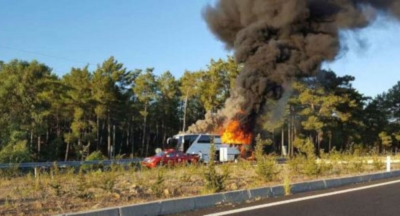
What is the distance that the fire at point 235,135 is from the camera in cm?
3517

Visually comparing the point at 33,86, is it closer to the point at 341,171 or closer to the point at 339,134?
the point at 341,171

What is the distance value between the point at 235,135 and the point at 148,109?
1007 inches

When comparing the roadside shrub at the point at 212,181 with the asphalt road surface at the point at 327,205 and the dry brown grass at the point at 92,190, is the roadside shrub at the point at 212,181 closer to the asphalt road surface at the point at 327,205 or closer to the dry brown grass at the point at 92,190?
the dry brown grass at the point at 92,190

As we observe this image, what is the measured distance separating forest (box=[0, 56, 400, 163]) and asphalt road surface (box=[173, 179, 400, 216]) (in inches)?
887

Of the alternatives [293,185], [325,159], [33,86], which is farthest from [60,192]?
[33,86]

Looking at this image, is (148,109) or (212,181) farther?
(148,109)

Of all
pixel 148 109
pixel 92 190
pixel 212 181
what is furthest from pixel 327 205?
pixel 148 109

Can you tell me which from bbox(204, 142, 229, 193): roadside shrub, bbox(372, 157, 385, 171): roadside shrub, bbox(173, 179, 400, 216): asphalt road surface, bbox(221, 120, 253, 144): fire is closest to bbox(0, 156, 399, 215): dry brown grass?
bbox(204, 142, 229, 193): roadside shrub

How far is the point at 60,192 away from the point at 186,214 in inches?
132

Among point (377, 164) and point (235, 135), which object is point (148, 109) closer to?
point (235, 135)

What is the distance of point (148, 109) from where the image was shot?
59906mm

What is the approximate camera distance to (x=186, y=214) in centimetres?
881

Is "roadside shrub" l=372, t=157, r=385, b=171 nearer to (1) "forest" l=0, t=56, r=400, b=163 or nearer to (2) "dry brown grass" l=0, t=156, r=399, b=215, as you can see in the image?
(2) "dry brown grass" l=0, t=156, r=399, b=215

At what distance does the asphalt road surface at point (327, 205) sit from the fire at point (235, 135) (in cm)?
2250
